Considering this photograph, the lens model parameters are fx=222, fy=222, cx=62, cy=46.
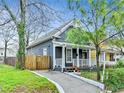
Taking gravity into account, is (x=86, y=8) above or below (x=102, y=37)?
above

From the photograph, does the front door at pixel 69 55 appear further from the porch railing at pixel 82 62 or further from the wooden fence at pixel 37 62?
the wooden fence at pixel 37 62

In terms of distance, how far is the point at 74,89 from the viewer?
45.4 feet

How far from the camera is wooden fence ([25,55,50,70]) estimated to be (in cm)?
2664

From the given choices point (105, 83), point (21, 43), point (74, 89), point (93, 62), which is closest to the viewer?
Result: point (74, 89)

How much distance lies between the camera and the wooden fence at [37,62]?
87.4 ft

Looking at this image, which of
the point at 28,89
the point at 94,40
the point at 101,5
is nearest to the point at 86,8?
the point at 101,5

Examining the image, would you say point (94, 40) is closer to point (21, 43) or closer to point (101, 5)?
point (101, 5)

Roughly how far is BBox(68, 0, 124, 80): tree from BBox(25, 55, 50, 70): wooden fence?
10012mm

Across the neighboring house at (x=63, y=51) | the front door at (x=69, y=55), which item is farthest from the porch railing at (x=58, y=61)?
the front door at (x=69, y=55)

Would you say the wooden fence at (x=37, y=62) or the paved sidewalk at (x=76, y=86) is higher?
the wooden fence at (x=37, y=62)

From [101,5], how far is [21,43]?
33.7ft

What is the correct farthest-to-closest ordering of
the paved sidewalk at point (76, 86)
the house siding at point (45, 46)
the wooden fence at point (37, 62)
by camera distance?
the house siding at point (45, 46) → the wooden fence at point (37, 62) → the paved sidewalk at point (76, 86)

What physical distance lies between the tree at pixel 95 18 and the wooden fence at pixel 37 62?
10.0 meters

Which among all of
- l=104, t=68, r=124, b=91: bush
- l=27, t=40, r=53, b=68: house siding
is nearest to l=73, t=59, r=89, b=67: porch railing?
l=27, t=40, r=53, b=68: house siding
